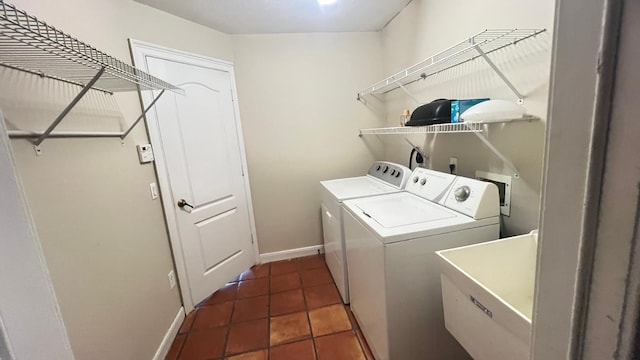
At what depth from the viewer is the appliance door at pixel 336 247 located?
1.94 metres

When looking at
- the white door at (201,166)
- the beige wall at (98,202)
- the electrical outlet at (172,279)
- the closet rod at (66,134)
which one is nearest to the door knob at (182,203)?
the white door at (201,166)

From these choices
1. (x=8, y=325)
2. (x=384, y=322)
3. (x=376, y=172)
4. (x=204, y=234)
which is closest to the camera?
(x=8, y=325)

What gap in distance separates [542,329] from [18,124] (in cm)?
163

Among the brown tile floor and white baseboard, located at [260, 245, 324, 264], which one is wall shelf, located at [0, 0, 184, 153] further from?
white baseboard, located at [260, 245, 324, 264]

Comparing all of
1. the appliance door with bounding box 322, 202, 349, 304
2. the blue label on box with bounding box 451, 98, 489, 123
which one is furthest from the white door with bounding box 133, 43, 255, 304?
the blue label on box with bounding box 451, 98, 489, 123

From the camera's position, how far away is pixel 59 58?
0.93 m

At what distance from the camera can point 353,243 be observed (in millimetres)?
1654

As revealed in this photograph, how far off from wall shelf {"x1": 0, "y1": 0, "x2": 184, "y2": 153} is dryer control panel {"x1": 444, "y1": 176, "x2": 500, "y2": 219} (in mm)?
1695

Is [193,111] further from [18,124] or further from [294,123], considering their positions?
[18,124]

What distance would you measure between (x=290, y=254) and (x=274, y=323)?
0.98 m

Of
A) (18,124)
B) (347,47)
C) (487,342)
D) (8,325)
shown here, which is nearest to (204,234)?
(18,124)

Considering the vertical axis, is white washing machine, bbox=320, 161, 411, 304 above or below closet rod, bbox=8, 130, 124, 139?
below

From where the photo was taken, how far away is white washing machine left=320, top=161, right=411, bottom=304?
1.95 m

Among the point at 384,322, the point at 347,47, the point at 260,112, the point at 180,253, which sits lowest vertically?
the point at 384,322
